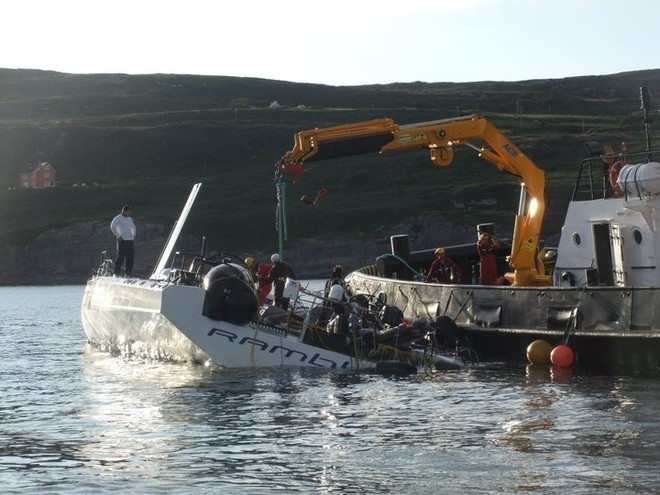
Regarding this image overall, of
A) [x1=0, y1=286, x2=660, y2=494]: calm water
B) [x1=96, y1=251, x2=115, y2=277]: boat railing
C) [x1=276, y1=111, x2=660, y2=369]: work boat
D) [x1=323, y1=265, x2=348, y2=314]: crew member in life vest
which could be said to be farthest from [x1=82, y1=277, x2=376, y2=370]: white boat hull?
[x1=96, y1=251, x2=115, y2=277]: boat railing

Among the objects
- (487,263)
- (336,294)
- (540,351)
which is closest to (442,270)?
(487,263)

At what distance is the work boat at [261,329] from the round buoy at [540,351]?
55.4 inches

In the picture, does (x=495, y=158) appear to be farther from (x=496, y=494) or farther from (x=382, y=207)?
(x=382, y=207)

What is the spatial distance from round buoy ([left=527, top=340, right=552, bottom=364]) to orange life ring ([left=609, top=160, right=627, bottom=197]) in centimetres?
364

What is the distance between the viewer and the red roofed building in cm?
12962

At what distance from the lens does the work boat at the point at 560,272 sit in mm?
23188

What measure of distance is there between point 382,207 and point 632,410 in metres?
89.2

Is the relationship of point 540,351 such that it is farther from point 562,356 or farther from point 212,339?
point 212,339

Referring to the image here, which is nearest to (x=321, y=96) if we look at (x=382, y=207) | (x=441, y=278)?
(x=382, y=207)

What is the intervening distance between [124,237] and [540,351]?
1010cm

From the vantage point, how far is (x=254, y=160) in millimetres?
142250

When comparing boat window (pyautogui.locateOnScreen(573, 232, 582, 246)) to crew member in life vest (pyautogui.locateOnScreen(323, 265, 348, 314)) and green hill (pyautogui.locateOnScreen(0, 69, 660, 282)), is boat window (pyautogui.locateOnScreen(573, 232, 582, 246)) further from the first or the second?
green hill (pyautogui.locateOnScreen(0, 69, 660, 282))

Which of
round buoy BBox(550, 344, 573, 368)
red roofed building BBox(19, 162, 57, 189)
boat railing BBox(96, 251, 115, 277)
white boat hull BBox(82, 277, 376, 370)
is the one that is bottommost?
round buoy BBox(550, 344, 573, 368)

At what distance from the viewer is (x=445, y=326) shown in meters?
25.9
